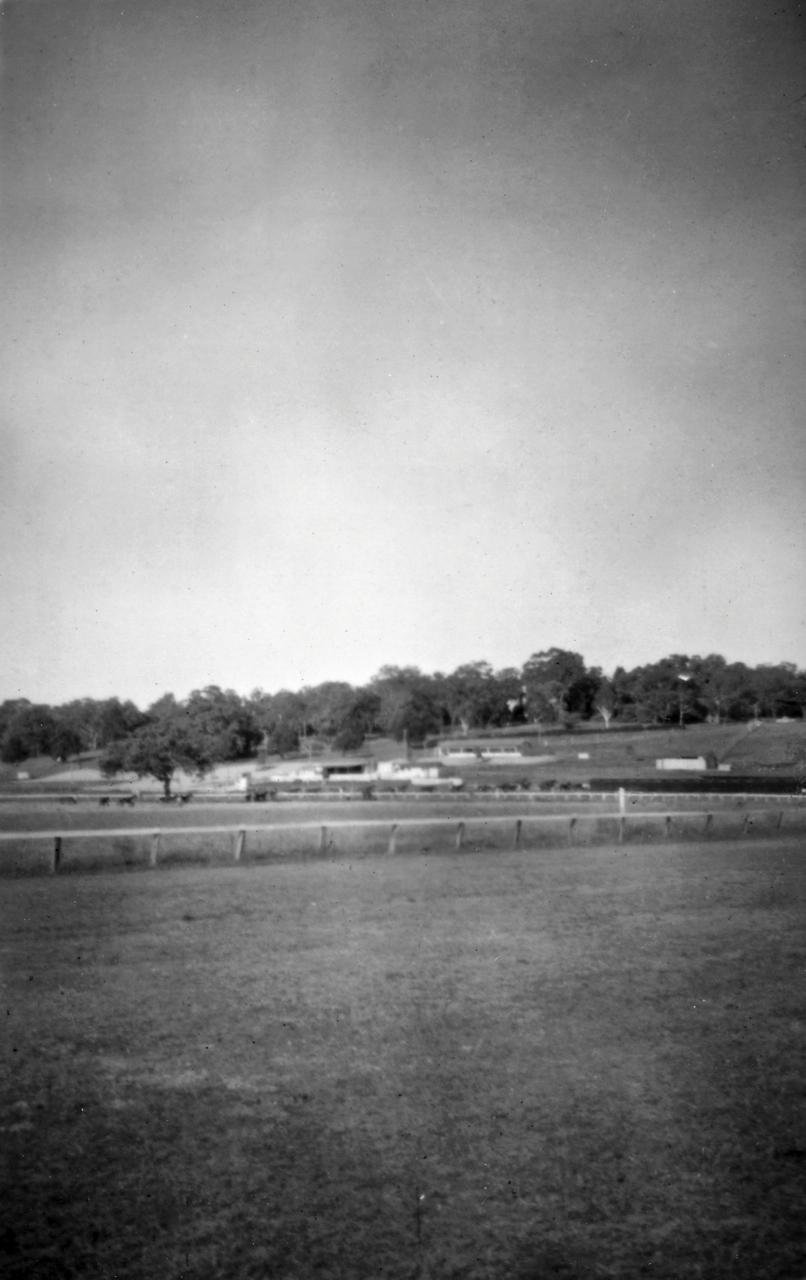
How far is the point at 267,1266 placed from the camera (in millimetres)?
3721

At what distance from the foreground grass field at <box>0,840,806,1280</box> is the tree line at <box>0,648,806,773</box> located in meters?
5.87

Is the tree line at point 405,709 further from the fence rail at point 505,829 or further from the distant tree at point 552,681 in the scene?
the fence rail at point 505,829

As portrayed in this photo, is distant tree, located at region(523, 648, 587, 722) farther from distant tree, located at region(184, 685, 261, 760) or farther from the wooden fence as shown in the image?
the wooden fence

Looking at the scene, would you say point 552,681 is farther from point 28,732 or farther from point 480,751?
point 28,732

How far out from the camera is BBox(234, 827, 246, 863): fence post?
66.1 ft

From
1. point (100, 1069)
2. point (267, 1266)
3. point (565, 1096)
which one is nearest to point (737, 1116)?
point (565, 1096)

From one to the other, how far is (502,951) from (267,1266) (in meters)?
6.53

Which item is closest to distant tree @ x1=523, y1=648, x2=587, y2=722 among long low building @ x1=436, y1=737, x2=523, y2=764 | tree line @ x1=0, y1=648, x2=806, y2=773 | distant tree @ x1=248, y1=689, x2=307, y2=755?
tree line @ x1=0, y1=648, x2=806, y2=773

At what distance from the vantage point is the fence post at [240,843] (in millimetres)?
20136

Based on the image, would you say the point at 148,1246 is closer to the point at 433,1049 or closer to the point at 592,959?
the point at 433,1049

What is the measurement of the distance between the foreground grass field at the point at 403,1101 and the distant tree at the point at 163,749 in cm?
3585

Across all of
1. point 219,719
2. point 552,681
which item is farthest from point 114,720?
point 552,681

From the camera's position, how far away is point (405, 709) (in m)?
105

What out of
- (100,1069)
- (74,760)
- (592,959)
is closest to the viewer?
(100,1069)
